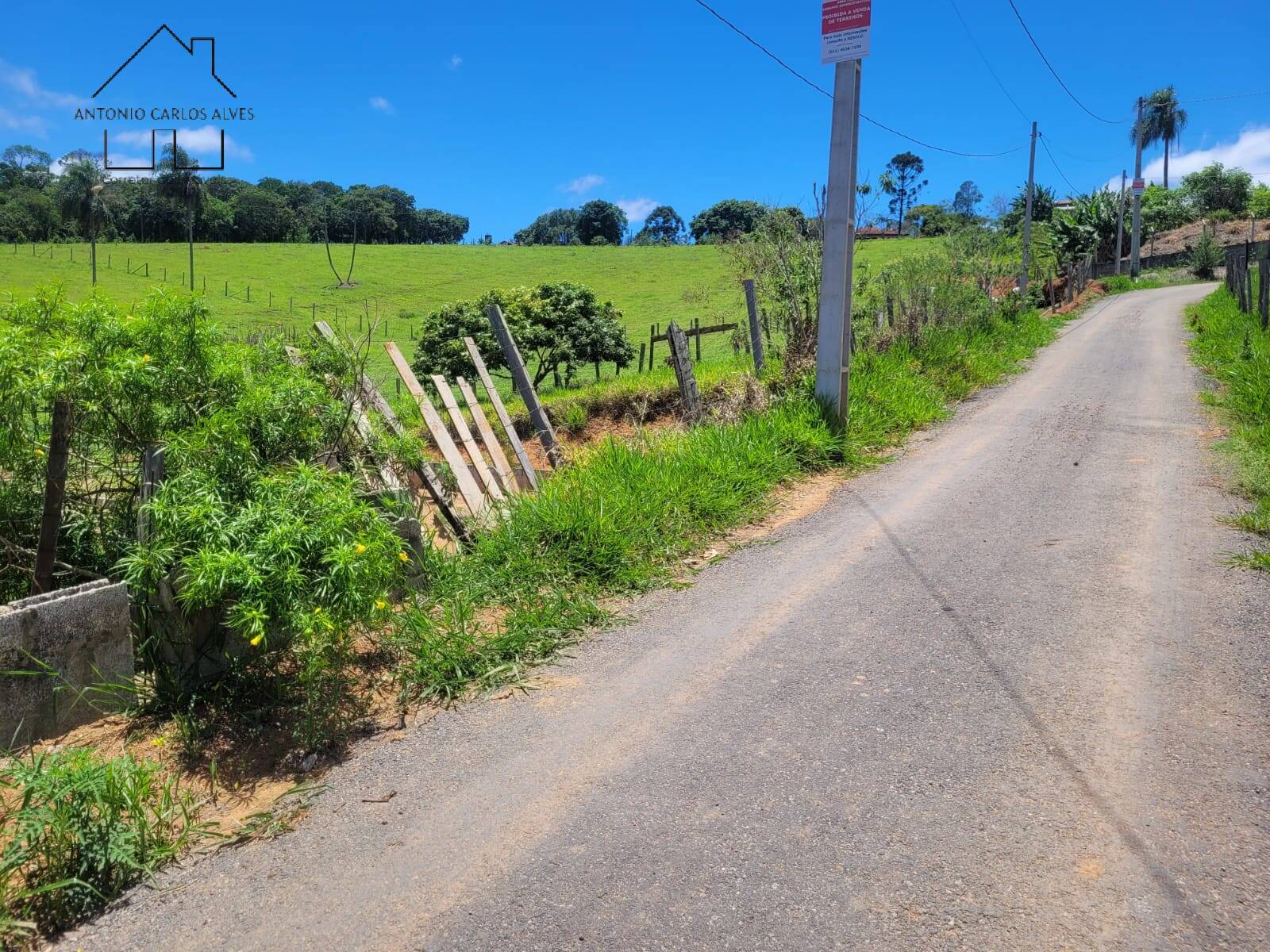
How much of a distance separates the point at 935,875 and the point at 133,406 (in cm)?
429

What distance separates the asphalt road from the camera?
2848mm

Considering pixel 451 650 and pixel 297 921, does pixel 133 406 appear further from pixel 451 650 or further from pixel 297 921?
pixel 297 921

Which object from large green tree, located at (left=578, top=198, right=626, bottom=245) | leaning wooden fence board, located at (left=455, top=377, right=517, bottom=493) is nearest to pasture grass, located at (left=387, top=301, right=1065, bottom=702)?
leaning wooden fence board, located at (left=455, top=377, right=517, bottom=493)

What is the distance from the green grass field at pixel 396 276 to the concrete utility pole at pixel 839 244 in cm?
2514

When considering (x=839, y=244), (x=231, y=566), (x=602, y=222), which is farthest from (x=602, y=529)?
(x=602, y=222)

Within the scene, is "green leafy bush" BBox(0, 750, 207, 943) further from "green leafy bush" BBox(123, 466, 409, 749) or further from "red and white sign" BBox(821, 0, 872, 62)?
"red and white sign" BBox(821, 0, 872, 62)

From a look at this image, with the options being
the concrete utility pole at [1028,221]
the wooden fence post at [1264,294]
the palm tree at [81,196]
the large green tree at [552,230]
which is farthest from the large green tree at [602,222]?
the wooden fence post at [1264,294]

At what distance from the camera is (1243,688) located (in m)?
4.22

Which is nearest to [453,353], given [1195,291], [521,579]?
[521,579]

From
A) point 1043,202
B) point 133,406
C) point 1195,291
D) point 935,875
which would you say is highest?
point 1043,202

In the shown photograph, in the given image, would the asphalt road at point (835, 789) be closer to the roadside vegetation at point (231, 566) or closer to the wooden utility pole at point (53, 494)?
the roadside vegetation at point (231, 566)

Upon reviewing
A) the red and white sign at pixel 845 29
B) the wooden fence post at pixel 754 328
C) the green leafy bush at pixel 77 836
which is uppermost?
the red and white sign at pixel 845 29

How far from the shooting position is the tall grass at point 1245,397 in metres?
6.81

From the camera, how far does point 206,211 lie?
73.7 m
